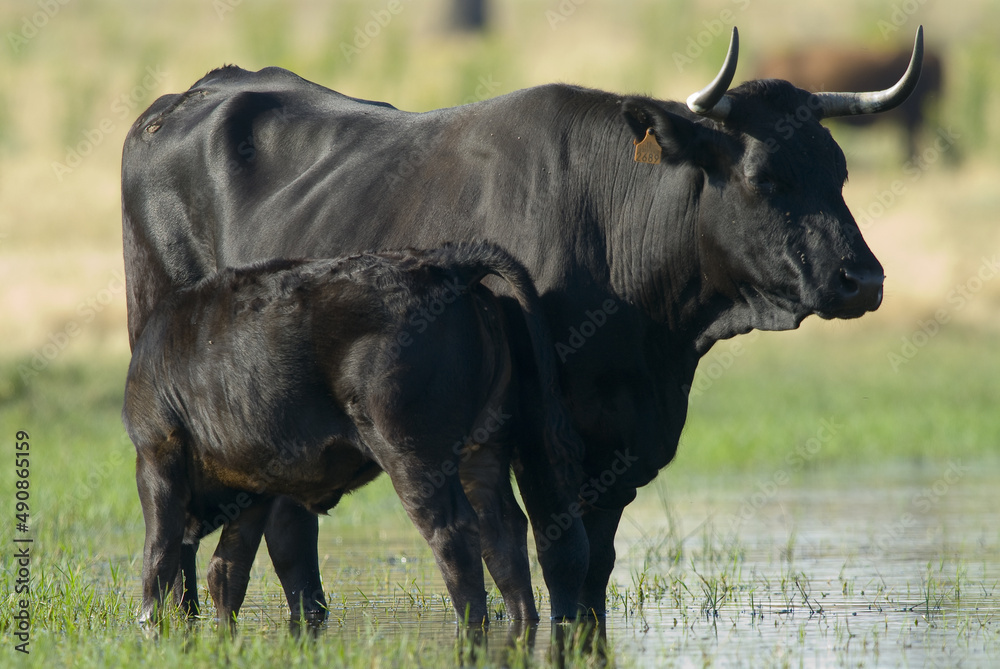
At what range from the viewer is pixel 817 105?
5621 millimetres

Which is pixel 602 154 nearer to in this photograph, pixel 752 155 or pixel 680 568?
pixel 752 155

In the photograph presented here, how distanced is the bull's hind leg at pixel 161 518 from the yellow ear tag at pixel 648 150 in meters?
2.15

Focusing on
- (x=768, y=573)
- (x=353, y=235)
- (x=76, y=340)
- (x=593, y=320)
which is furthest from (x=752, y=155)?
(x=76, y=340)

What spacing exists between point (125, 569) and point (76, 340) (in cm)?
1111

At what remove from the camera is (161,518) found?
5.43m

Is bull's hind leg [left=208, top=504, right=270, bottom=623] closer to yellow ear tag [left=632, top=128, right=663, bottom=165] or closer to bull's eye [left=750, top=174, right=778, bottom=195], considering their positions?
yellow ear tag [left=632, top=128, right=663, bottom=165]
